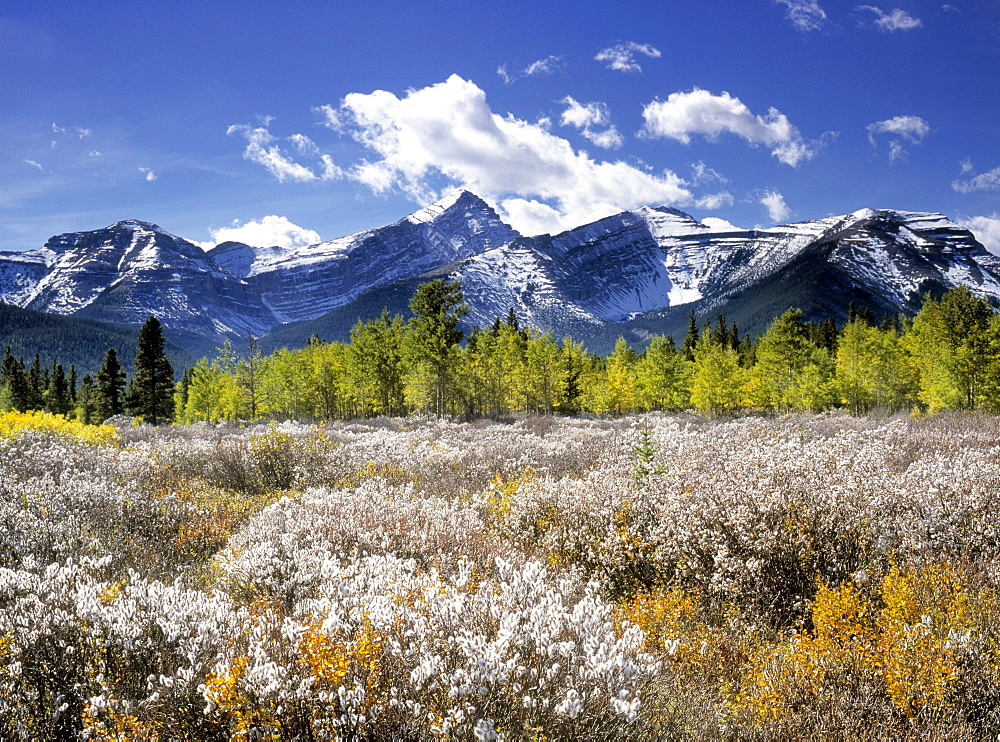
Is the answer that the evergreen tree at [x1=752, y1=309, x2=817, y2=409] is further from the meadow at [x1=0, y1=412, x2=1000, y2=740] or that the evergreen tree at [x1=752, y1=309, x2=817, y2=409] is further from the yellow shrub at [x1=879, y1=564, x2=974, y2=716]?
the yellow shrub at [x1=879, y1=564, x2=974, y2=716]

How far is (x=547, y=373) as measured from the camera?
149 feet

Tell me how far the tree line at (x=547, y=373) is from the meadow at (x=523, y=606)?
28.2 meters

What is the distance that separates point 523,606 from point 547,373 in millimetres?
41868

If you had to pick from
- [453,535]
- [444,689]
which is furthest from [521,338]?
[444,689]

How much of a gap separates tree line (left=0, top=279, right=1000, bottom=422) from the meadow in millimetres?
28169

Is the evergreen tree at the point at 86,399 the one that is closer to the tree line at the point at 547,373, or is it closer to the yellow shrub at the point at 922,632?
the tree line at the point at 547,373

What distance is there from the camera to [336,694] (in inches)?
114

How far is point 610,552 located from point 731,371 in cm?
3910

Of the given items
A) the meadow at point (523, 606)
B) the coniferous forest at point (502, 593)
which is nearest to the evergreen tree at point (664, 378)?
the coniferous forest at point (502, 593)

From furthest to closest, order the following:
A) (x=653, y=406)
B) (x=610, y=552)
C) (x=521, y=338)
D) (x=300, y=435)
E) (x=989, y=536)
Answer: (x=653, y=406)
(x=521, y=338)
(x=300, y=435)
(x=610, y=552)
(x=989, y=536)

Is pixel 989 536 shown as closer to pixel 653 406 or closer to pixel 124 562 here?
pixel 124 562

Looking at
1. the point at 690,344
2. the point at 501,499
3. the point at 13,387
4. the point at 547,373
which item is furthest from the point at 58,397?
the point at 501,499

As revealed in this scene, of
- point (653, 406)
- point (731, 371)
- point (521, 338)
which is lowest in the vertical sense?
point (653, 406)

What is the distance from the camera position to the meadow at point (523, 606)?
117 inches
